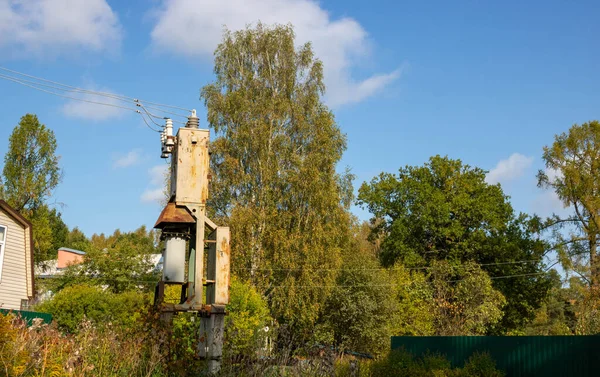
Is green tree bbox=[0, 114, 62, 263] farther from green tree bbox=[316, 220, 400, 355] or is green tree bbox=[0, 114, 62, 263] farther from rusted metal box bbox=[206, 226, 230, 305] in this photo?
rusted metal box bbox=[206, 226, 230, 305]

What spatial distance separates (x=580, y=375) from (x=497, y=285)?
24212 mm

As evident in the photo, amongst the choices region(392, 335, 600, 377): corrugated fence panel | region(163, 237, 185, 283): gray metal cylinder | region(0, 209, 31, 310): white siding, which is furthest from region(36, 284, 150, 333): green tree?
region(163, 237, 185, 283): gray metal cylinder

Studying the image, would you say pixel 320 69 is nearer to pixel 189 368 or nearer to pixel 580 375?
pixel 580 375

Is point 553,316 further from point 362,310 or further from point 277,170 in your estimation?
point 277,170

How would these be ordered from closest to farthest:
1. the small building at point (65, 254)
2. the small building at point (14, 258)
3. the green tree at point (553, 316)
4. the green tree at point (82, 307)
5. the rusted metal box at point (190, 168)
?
the rusted metal box at point (190, 168)
the small building at point (14, 258)
the green tree at point (82, 307)
the small building at point (65, 254)
the green tree at point (553, 316)

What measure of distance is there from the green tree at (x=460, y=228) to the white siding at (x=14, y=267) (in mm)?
22166

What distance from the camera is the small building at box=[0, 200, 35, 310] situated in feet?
80.0

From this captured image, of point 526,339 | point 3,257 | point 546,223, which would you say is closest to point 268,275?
point 3,257

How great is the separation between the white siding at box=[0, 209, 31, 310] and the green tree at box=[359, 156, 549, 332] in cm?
2217

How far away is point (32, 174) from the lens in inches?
1510

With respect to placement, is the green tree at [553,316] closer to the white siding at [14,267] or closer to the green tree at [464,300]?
the green tree at [464,300]

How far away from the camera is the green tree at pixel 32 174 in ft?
124

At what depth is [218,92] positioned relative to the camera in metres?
33.2

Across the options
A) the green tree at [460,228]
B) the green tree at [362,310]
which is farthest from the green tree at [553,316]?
the green tree at [362,310]
